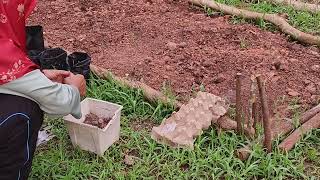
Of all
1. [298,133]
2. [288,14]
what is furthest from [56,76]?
[288,14]

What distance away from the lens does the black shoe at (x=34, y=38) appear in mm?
3929

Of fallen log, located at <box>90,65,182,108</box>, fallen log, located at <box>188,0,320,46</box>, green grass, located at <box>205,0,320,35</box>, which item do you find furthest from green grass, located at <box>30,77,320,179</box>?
green grass, located at <box>205,0,320,35</box>

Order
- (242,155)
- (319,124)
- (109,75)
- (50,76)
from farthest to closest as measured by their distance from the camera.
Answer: (109,75) < (319,124) < (242,155) < (50,76)

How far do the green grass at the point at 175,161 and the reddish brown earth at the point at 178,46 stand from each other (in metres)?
0.55

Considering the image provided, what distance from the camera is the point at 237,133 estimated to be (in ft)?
10.8


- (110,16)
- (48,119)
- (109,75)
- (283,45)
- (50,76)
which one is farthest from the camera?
(110,16)

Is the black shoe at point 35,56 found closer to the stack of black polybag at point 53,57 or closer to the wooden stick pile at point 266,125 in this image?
the stack of black polybag at point 53,57

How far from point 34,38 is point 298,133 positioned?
6.71 ft

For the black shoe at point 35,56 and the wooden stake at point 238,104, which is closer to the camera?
the wooden stake at point 238,104

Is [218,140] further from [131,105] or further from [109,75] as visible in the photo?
[109,75]

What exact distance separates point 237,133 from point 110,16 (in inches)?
81.0

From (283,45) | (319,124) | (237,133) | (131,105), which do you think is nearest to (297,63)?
(283,45)

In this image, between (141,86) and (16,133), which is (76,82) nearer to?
(16,133)

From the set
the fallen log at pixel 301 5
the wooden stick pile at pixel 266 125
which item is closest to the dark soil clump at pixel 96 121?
the wooden stick pile at pixel 266 125
